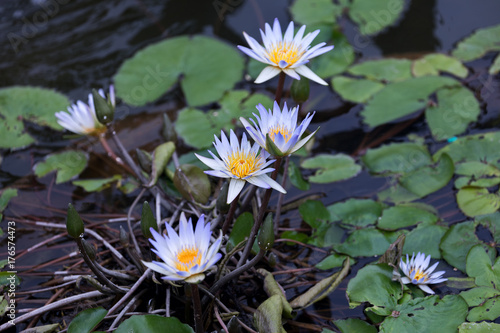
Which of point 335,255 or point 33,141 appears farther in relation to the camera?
point 33,141

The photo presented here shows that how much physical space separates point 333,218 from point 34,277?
69.5 inches

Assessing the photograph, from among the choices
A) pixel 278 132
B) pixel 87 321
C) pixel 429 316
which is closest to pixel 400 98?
pixel 429 316

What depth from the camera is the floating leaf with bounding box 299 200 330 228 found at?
104 inches

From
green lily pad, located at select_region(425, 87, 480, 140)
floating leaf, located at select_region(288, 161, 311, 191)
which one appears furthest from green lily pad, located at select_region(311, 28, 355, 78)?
floating leaf, located at select_region(288, 161, 311, 191)

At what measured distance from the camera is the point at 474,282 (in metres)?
2.31

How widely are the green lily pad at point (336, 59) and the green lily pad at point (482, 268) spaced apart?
191cm

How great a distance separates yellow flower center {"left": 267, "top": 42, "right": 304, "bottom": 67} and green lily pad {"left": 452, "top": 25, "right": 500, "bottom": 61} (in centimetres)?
222

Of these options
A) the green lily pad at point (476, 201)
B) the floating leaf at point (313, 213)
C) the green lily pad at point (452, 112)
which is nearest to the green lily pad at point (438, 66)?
the green lily pad at point (452, 112)

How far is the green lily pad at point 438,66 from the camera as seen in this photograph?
3.61 m

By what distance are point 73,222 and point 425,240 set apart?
6.05 ft

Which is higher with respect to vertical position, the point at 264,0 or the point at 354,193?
the point at 264,0

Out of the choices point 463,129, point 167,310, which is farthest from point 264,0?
point 167,310

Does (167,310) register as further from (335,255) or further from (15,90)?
(15,90)

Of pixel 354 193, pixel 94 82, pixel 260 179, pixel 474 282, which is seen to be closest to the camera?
pixel 260 179
